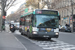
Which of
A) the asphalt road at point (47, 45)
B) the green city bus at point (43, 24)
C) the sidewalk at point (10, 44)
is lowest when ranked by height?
the asphalt road at point (47, 45)

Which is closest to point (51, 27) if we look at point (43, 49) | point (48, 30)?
point (48, 30)

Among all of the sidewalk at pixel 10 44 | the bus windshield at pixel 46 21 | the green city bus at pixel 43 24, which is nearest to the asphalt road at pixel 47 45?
the sidewalk at pixel 10 44

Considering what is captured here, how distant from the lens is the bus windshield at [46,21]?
15766 mm

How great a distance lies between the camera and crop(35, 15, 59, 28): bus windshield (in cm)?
1577

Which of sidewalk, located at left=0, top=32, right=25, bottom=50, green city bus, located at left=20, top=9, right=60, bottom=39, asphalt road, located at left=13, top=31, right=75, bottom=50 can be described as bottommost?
asphalt road, located at left=13, top=31, right=75, bottom=50

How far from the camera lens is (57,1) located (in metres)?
55.6

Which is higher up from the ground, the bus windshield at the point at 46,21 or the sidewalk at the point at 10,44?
the bus windshield at the point at 46,21

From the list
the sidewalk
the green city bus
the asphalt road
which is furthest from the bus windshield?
the sidewalk

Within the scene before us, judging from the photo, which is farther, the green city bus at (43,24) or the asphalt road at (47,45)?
the green city bus at (43,24)

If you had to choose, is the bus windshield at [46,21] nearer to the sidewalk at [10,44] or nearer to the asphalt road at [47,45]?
the asphalt road at [47,45]

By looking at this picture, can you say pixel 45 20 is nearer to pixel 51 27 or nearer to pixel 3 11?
pixel 51 27

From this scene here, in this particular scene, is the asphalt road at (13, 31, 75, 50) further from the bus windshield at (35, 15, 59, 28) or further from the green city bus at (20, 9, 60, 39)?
the bus windshield at (35, 15, 59, 28)

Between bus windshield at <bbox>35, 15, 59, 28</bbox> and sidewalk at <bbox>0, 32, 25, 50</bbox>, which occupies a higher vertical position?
bus windshield at <bbox>35, 15, 59, 28</bbox>

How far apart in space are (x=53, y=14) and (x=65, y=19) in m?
39.0
